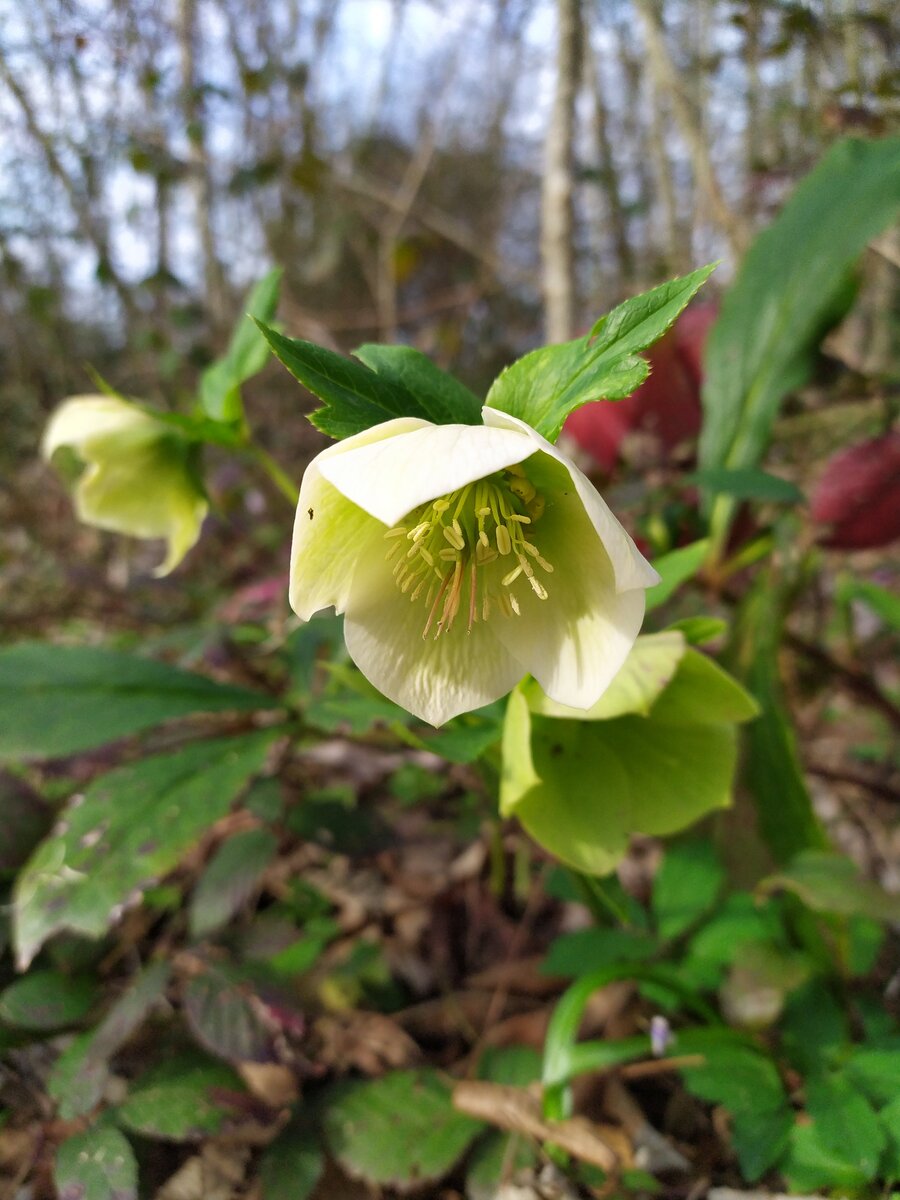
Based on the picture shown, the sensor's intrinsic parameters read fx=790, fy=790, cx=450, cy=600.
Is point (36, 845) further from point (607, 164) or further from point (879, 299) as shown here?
point (879, 299)

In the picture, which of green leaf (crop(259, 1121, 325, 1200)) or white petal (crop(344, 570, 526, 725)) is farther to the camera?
green leaf (crop(259, 1121, 325, 1200))

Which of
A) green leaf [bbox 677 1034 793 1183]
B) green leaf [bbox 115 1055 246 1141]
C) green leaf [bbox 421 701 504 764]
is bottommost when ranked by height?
green leaf [bbox 115 1055 246 1141]

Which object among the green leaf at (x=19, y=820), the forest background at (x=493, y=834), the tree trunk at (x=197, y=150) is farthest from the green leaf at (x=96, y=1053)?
the tree trunk at (x=197, y=150)

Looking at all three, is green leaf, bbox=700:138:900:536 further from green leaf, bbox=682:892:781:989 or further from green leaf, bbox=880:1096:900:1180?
green leaf, bbox=880:1096:900:1180

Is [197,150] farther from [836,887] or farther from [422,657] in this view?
[836,887]

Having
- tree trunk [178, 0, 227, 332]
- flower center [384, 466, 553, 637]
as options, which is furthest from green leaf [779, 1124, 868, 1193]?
tree trunk [178, 0, 227, 332]

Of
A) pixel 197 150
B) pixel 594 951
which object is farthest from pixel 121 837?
pixel 197 150
